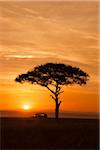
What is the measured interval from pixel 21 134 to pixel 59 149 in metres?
6.31

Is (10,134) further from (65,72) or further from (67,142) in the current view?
(65,72)

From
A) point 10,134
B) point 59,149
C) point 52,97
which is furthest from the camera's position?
point 52,97

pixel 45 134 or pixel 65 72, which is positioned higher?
pixel 65 72

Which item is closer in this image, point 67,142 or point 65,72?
point 67,142

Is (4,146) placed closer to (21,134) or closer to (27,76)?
(21,134)

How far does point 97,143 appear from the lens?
27.8 m

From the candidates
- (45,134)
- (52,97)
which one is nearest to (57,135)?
(45,134)

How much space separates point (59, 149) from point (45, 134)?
21.1ft

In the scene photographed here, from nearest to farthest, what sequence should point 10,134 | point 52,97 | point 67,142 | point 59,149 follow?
point 59,149
point 67,142
point 10,134
point 52,97

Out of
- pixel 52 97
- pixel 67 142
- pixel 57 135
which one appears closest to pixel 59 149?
pixel 67 142

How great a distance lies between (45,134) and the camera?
1223 inches

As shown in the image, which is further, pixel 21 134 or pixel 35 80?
pixel 35 80

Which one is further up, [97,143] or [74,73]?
[74,73]

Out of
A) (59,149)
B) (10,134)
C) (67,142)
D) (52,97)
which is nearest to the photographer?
(59,149)
